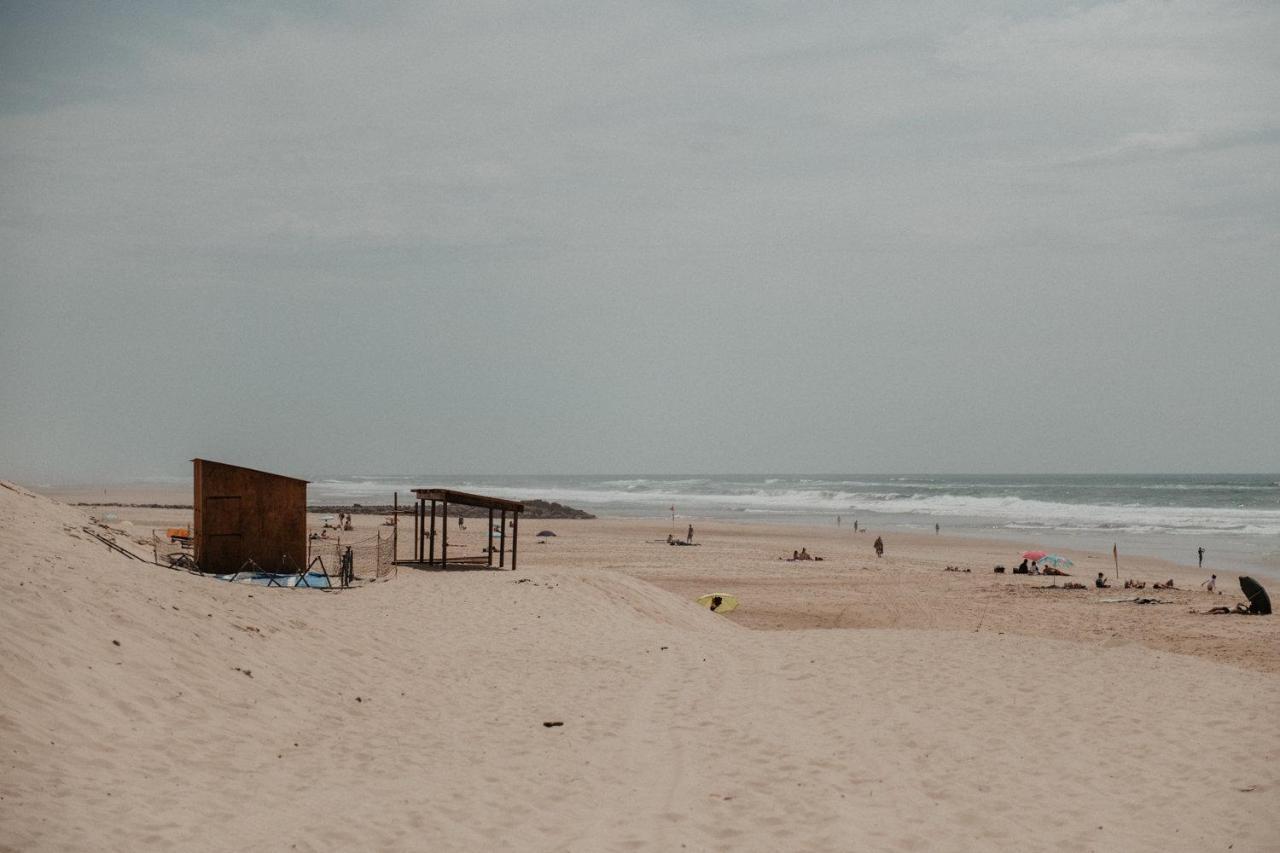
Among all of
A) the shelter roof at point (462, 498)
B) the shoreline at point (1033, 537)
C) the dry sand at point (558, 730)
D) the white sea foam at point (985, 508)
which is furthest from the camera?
the white sea foam at point (985, 508)

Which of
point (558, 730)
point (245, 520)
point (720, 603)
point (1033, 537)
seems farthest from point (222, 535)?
point (1033, 537)

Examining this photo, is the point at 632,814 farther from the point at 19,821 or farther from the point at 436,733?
the point at 19,821

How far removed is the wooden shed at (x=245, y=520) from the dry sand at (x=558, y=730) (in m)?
3.68

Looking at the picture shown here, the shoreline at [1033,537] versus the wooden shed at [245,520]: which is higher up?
the wooden shed at [245,520]

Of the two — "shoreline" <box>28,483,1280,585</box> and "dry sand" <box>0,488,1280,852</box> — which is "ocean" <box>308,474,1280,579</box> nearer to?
"shoreline" <box>28,483,1280,585</box>

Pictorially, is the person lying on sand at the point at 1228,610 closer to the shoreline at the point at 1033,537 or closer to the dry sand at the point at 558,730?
the dry sand at the point at 558,730

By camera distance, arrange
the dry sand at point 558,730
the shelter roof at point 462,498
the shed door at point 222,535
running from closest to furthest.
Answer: the dry sand at point 558,730 → the shed door at point 222,535 → the shelter roof at point 462,498

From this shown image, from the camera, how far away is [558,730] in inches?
427

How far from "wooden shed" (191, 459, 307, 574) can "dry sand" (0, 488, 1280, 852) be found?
12.1 feet

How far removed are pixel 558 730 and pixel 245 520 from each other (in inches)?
520

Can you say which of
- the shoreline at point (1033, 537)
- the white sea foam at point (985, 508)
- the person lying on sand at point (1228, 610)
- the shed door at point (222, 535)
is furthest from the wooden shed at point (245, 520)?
the white sea foam at point (985, 508)

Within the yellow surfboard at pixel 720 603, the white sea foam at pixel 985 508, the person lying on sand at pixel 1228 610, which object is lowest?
the white sea foam at pixel 985 508

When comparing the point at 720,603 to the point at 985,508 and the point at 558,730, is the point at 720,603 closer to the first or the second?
the point at 558,730

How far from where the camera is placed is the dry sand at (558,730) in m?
7.74
